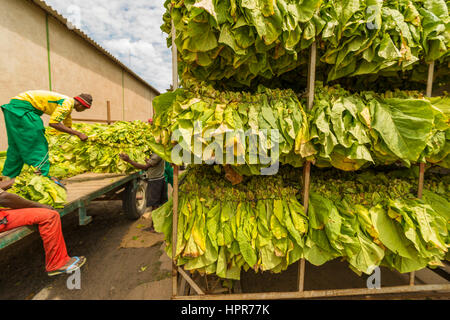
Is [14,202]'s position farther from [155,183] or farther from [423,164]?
[423,164]

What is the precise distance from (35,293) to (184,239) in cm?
253

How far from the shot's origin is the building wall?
527 cm

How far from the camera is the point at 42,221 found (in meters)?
2.17

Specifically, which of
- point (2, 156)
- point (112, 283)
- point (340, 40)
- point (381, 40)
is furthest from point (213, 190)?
point (2, 156)

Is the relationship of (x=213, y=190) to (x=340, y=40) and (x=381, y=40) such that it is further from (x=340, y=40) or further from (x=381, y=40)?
(x=381, y=40)

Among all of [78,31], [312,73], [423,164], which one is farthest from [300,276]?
[78,31]

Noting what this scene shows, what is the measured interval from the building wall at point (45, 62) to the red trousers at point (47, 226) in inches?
194

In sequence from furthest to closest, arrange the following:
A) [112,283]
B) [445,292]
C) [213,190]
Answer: [112,283]
[445,292]
[213,190]

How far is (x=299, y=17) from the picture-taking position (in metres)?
1.52

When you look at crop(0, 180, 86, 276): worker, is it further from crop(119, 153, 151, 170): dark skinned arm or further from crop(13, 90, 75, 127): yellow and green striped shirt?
crop(119, 153, 151, 170): dark skinned arm

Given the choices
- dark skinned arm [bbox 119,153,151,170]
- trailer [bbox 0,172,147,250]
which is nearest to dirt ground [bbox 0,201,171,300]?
trailer [bbox 0,172,147,250]

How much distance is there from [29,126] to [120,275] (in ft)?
8.35

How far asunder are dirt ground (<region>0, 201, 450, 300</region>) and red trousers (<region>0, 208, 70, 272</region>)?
2.35 ft

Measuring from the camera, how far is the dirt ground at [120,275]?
8.85 feet
